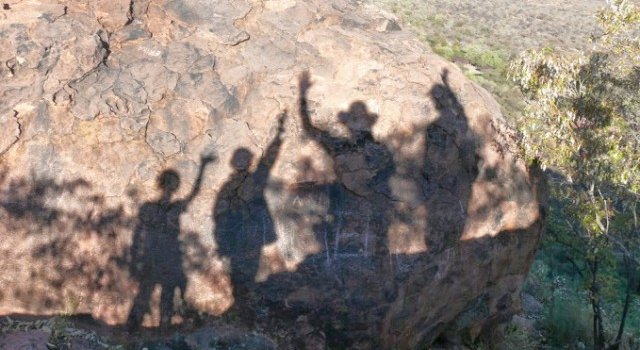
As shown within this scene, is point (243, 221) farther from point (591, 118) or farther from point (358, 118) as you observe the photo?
point (591, 118)

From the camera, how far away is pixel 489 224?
518 cm

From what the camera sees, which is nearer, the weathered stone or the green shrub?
the weathered stone

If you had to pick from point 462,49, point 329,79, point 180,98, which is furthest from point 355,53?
point 462,49

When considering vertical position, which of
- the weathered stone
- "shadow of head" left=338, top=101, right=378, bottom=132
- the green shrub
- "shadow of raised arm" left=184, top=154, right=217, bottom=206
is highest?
"shadow of head" left=338, top=101, right=378, bottom=132

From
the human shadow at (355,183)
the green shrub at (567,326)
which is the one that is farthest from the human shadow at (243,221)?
the green shrub at (567,326)

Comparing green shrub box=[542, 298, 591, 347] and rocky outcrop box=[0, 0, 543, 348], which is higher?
rocky outcrop box=[0, 0, 543, 348]

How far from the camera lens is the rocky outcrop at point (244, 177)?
437cm

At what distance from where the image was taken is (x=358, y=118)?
4902 mm

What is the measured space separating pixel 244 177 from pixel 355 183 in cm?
86

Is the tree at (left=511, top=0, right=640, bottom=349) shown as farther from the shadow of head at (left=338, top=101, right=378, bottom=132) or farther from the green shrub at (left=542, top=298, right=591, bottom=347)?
the shadow of head at (left=338, top=101, right=378, bottom=132)

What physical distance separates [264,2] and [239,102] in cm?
127

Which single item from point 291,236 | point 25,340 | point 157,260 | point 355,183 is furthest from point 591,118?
point 25,340

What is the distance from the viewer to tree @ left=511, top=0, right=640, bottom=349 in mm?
5250

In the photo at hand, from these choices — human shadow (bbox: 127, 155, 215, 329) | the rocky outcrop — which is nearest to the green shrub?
the rocky outcrop
